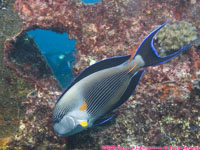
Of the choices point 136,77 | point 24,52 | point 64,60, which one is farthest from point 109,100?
point 64,60

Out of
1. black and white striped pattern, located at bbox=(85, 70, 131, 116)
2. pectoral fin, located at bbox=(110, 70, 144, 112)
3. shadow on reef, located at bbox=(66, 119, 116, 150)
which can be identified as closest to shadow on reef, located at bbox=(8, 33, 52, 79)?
shadow on reef, located at bbox=(66, 119, 116, 150)

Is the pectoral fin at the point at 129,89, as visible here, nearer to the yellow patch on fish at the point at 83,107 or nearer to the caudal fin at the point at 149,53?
the caudal fin at the point at 149,53

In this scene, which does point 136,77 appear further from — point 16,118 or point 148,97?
point 16,118

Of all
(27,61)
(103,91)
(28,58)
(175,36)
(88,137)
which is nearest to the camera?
(103,91)

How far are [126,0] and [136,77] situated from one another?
2890 millimetres

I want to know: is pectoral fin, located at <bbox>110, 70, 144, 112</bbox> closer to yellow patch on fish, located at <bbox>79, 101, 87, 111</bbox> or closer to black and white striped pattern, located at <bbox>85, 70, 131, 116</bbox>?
black and white striped pattern, located at <bbox>85, 70, 131, 116</bbox>

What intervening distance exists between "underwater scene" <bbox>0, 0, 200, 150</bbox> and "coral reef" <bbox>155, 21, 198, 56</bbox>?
0.02 metres

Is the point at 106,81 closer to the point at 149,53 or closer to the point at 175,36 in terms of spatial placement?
the point at 149,53

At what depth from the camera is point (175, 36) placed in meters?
3.34

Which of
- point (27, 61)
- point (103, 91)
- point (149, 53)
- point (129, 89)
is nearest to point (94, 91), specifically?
point (103, 91)

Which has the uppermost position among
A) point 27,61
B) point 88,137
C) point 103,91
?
point 103,91

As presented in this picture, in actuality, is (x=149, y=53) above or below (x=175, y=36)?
above

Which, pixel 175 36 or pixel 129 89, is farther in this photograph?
pixel 175 36

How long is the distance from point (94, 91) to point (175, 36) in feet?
8.02
